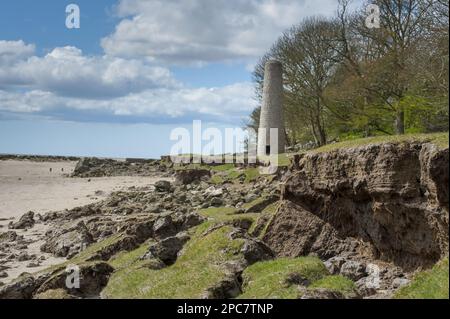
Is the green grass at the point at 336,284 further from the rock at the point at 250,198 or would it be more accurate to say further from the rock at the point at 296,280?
the rock at the point at 250,198

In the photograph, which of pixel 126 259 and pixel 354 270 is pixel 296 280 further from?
pixel 126 259

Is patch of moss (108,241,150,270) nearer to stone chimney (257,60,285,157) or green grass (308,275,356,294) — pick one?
green grass (308,275,356,294)

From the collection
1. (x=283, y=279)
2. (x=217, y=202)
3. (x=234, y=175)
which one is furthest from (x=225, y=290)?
(x=234, y=175)

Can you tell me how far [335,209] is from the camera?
15500mm

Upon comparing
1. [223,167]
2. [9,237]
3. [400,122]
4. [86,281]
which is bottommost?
[9,237]

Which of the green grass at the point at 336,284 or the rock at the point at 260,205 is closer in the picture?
the green grass at the point at 336,284

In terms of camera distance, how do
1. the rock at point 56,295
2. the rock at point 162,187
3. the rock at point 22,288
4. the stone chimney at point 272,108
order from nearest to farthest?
the rock at point 56,295 → the rock at point 22,288 → the rock at point 162,187 → the stone chimney at point 272,108

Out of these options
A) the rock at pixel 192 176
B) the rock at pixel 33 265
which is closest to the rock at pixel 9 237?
the rock at pixel 33 265

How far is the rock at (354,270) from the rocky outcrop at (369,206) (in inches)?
35.3

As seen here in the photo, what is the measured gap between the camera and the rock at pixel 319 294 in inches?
396

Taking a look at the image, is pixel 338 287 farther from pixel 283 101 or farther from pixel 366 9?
pixel 283 101

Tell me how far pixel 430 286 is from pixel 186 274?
18.0ft

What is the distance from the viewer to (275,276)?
11719 mm

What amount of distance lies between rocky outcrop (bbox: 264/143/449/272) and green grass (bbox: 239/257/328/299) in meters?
2.07
